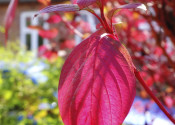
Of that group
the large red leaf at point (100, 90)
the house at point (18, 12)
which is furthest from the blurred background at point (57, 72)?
the house at point (18, 12)

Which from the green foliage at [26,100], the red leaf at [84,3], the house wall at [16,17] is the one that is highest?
the red leaf at [84,3]

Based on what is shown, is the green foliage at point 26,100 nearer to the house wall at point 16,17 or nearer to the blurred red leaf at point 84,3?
the blurred red leaf at point 84,3

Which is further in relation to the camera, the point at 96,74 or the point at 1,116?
the point at 1,116

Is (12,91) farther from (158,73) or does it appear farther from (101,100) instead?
(101,100)

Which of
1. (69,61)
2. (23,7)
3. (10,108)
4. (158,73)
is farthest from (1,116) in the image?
(23,7)

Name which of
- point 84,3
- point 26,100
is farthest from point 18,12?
point 84,3

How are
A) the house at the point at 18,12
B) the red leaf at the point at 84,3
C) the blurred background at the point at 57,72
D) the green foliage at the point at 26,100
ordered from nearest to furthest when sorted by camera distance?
the red leaf at the point at 84,3
the blurred background at the point at 57,72
the green foliage at the point at 26,100
the house at the point at 18,12

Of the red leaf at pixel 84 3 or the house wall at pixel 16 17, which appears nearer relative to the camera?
the red leaf at pixel 84 3

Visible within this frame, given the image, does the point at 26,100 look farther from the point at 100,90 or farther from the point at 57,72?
the point at 100,90
